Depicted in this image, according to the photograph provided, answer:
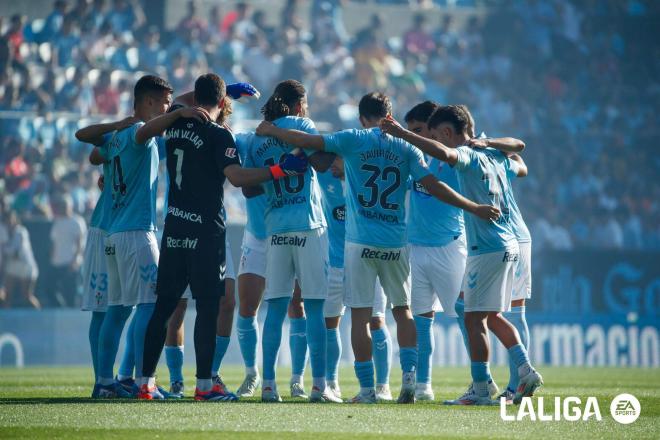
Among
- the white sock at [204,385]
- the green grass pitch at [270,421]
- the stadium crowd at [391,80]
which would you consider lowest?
the green grass pitch at [270,421]

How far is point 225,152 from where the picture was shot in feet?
28.6

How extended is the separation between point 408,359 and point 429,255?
1.37m

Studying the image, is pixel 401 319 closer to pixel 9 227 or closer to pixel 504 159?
pixel 504 159

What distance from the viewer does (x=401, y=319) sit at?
31.0 ft

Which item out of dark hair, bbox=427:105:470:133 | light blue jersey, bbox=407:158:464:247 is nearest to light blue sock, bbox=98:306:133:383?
light blue jersey, bbox=407:158:464:247

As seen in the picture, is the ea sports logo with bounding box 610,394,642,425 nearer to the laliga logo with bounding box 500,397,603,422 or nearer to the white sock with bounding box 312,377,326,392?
the laliga logo with bounding box 500,397,603,422

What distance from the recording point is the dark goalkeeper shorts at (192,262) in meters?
8.65

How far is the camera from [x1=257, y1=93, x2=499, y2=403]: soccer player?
29.8ft

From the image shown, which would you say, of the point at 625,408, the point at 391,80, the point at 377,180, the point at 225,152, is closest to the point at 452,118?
the point at 377,180

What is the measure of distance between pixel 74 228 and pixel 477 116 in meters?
11.9

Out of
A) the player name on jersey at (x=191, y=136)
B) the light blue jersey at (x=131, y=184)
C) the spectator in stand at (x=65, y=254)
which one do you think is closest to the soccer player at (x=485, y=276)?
the player name on jersey at (x=191, y=136)

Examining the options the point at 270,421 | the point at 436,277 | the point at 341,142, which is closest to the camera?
the point at 270,421

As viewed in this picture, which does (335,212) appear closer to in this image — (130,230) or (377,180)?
(377,180)

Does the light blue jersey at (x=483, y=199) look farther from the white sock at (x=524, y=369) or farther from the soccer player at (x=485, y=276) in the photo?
the white sock at (x=524, y=369)
